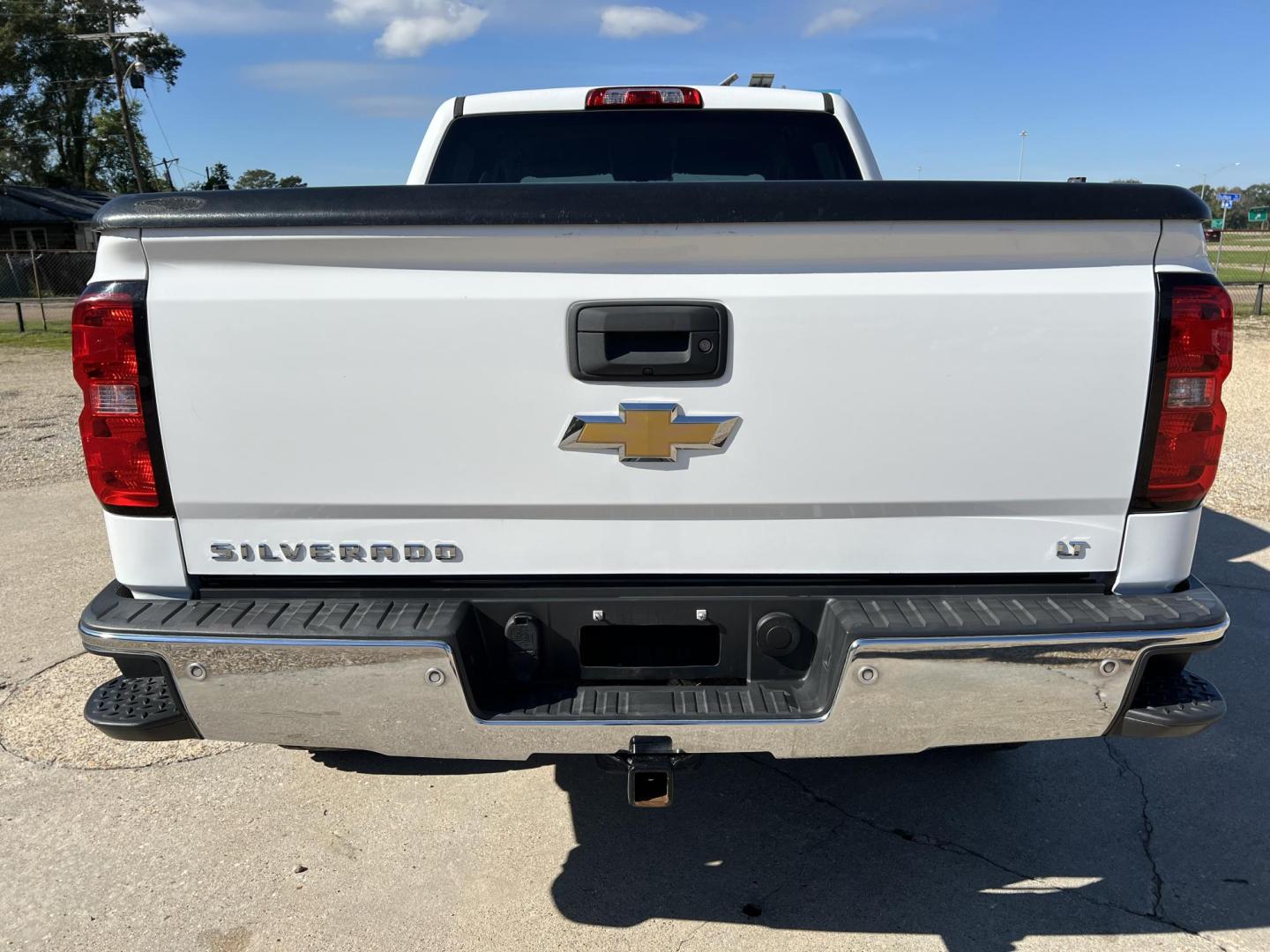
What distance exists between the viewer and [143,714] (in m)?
2.28

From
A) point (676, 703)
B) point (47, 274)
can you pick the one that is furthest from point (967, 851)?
point (47, 274)

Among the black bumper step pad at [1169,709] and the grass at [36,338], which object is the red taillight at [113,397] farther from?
the grass at [36,338]

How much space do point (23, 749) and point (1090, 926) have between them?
3.59 metres

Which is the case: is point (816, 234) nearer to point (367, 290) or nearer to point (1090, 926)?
point (367, 290)

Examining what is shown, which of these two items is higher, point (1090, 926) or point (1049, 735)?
point (1049, 735)

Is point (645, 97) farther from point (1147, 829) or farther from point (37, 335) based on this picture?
point (37, 335)

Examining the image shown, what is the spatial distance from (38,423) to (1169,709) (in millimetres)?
10670

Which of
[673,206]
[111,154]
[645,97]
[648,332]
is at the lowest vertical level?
[648,332]

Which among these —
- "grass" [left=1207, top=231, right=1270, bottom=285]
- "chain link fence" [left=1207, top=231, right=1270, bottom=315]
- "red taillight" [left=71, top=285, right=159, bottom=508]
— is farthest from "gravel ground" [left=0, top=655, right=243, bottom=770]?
"grass" [left=1207, top=231, right=1270, bottom=285]

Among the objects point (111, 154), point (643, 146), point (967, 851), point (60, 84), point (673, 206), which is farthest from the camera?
point (111, 154)

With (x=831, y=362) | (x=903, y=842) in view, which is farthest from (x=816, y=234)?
(x=903, y=842)

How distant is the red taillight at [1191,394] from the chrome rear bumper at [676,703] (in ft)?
0.93

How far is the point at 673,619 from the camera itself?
2316 mm

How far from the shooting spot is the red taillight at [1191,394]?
2.11 meters
